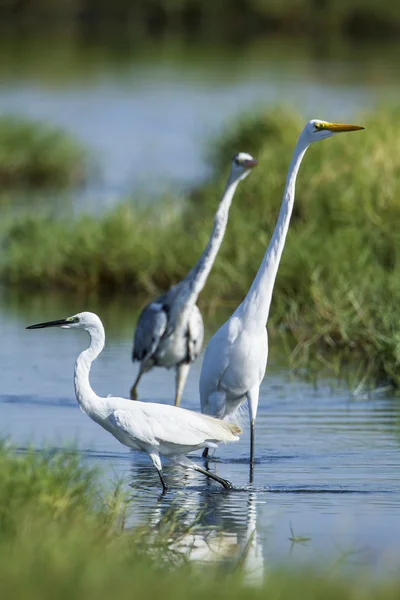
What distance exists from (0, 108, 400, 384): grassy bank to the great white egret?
2.68 metres

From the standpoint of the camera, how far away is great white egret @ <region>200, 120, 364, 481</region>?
7840 millimetres

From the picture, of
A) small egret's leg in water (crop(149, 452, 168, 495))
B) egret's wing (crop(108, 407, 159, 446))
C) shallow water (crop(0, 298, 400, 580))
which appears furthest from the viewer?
small egret's leg in water (crop(149, 452, 168, 495))

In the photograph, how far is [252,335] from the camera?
787 centimetres

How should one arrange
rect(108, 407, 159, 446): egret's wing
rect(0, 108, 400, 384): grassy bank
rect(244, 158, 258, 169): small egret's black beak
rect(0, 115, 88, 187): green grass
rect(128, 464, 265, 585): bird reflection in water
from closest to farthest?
1. rect(128, 464, 265, 585): bird reflection in water
2. rect(108, 407, 159, 446): egret's wing
3. rect(244, 158, 258, 169): small egret's black beak
4. rect(0, 108, 400, 384): grassy bank
5. rect(0, 115, 88, 187): green grass

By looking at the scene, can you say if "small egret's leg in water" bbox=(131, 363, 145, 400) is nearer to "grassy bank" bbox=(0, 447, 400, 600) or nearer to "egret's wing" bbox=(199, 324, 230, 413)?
"egret's wing" bbox=(199, 324, 230, 413)

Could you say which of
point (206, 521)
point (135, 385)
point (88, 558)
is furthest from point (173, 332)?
point (88, 558)

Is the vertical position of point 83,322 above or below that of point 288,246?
above

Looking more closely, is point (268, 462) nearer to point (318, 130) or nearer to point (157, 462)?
point (157, 462)

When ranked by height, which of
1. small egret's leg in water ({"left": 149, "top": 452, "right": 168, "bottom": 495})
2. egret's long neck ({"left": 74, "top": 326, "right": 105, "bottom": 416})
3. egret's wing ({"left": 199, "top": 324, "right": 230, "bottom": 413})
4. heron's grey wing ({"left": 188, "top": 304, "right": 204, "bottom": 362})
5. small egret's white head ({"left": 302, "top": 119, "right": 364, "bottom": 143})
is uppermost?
small egret's white head ({"left": 302, "top": 119, "right": 364, "bottom": 143})

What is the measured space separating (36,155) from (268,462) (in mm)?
14683

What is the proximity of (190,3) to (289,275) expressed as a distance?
4025cm

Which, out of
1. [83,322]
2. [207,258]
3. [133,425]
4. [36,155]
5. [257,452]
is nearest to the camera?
[133,425]

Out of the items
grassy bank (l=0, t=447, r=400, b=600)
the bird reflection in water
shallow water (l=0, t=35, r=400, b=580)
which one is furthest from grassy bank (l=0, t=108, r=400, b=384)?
grassy bank (l=0, t=447, r=400, b=600)

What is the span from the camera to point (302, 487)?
7324 mm
